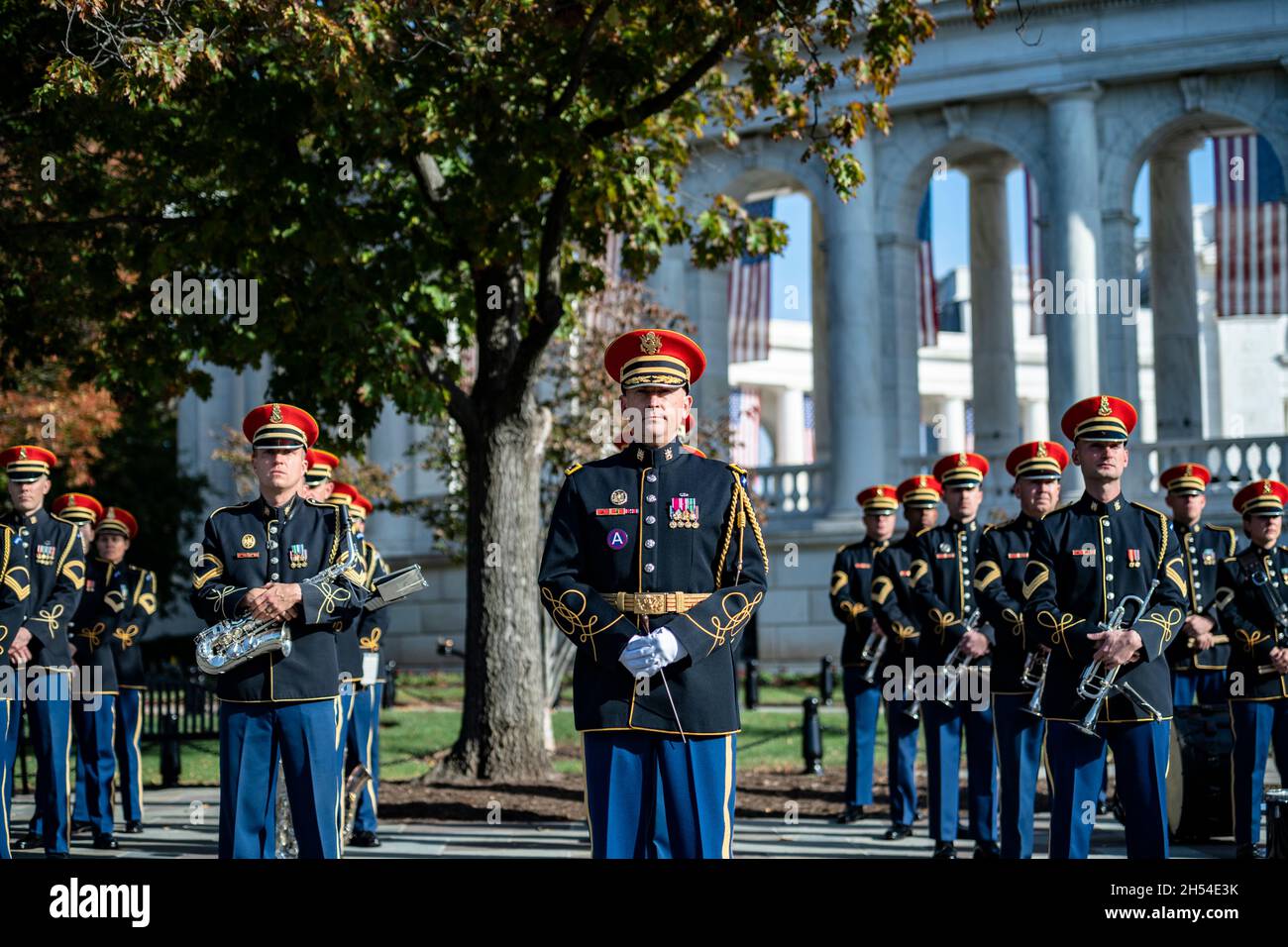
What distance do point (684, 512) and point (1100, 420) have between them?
2.72 metres

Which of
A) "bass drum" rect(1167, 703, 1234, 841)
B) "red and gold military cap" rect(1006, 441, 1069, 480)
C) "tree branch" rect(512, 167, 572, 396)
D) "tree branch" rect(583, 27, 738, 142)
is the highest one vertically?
"tree branch" rect(583, 27, 738, 142)

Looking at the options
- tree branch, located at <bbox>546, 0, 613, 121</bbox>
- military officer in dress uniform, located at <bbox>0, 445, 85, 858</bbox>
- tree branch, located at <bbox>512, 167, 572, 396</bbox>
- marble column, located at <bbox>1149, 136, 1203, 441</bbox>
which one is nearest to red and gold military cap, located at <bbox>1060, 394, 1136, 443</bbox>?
tree branch, located at <bbox>546, 0, 613, 121</bbox>

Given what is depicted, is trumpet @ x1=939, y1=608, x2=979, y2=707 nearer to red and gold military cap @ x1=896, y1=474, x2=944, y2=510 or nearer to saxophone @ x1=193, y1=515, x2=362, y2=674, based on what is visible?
red and gold military cap @ x1=896, y1=474, x2=944, y2=510

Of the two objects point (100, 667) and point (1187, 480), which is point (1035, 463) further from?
point (100, 667)

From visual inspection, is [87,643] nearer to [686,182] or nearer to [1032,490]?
[1032,490]

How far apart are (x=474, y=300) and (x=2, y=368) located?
474 centimetres

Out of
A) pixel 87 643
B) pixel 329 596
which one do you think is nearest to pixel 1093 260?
pixel 87 643

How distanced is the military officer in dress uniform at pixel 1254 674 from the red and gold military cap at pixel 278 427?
6772 millimetres

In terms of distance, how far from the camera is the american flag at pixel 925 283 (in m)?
36.4

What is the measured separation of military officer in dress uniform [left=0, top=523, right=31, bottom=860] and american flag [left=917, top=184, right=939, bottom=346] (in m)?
28.1

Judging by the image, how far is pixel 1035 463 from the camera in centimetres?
1011

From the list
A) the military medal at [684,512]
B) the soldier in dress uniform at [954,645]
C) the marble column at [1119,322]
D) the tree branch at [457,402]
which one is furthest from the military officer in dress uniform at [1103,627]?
the marble column at [1119,322]

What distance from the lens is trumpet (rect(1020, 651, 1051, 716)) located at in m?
8.98

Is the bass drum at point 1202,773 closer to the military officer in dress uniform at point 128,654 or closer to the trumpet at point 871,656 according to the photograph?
the trumpet at point 871,656
